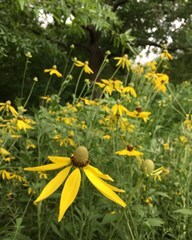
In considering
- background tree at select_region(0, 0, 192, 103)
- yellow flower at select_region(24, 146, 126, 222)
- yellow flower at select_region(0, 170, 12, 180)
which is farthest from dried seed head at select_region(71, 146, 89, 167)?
background tree at select_region(0, 0, 192, 103)

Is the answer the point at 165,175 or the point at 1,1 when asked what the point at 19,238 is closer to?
the point at 165,175

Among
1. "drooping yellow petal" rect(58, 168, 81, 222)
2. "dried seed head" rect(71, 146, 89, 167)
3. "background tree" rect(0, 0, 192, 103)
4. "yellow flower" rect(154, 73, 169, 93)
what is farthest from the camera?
"background tree" rect(0, 0, 192, 103)

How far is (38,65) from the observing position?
18.9 ft

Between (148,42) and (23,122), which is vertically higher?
(23,122)

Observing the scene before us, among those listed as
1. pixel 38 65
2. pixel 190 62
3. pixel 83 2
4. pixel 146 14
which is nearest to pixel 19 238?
pixel 83 2

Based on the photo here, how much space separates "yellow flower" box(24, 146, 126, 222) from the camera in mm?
708

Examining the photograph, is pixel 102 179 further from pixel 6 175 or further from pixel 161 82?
pixel 161 82

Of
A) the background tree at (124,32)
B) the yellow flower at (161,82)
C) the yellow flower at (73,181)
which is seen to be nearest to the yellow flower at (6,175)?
the yellow flower at (73,181)

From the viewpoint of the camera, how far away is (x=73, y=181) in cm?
75

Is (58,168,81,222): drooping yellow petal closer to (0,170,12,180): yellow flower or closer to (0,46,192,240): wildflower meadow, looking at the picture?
(0,46,192,240): wildflower meadow

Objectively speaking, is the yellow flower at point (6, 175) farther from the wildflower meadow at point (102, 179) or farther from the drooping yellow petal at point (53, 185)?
the drooping yellow petal at point (53, 185)

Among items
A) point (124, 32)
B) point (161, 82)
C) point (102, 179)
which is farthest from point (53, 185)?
point (124, 32)

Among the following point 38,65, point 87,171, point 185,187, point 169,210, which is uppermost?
point 87,171

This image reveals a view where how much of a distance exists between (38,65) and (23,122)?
454 cm
